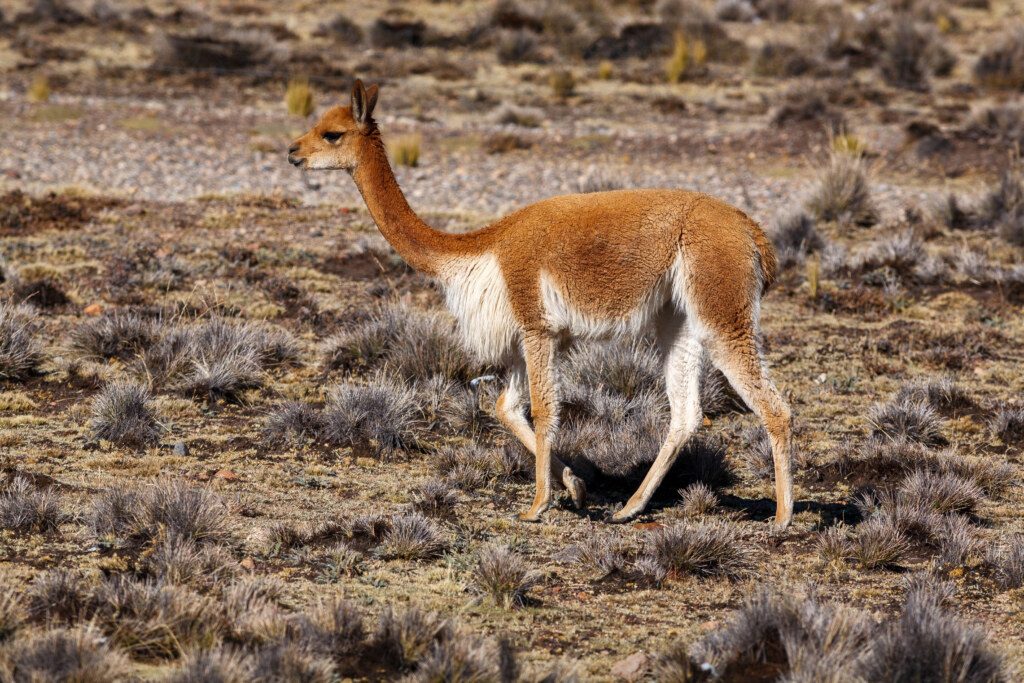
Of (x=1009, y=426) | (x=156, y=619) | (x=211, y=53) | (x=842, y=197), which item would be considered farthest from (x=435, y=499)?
(x=211, y=53)

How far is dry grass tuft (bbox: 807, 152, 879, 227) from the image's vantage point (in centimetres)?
1353

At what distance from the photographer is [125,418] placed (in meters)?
7.27

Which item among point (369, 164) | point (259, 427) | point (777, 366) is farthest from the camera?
point (777, 366)

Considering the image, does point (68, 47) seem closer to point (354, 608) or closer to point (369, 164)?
point (369, 164)

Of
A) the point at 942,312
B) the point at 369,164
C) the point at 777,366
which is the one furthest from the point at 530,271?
the point at 942,312

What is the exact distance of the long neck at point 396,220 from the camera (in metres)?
6.40

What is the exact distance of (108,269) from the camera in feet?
35.6

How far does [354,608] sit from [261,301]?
5808mm

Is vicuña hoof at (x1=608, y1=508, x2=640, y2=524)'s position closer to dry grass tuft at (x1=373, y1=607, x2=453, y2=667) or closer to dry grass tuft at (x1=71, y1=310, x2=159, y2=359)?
dry grass tuft at (x1=373, y1=607, x2=453, y2=667)

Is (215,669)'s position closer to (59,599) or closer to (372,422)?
(59,599)

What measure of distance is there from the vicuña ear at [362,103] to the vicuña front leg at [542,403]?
1.44 meters

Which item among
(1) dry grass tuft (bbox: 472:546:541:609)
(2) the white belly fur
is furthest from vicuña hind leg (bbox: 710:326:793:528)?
(1) dry grass tuft (bbox: 472:546:541:609)

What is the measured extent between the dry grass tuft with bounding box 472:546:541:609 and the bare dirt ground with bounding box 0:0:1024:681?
0.02 m

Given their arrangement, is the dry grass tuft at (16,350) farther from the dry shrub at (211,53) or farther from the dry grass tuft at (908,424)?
the dry shrub at (211,53)
